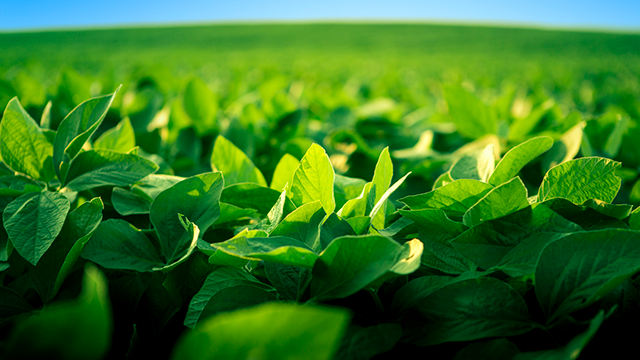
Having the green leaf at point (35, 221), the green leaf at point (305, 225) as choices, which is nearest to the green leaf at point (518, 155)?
the green leaf at point (305, 225)

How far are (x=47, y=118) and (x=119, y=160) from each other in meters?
0.36

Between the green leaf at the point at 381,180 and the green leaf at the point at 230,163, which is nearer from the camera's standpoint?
the green leaf at the point at 381,180

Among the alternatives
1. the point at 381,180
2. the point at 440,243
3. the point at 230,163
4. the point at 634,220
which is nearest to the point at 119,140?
the point at 230,163

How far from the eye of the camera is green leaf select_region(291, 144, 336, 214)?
0.62m

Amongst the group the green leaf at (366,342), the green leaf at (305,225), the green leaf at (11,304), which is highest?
the green leaf at (305,225)

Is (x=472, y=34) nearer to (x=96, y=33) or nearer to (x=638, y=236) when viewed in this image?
(x=96, y=33)

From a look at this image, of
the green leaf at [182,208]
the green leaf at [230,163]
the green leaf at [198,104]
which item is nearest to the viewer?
the green leaf at [182,208]

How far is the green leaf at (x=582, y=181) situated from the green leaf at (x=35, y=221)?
77cm

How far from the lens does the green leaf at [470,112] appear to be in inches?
54.3

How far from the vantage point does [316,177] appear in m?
0.64

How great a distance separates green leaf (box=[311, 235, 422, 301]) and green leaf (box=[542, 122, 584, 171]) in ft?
2.43

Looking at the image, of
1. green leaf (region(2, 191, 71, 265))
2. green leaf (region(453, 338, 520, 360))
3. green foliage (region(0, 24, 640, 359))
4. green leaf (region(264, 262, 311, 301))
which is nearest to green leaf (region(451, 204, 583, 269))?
green foliage (region(0, 24, 640, 359))

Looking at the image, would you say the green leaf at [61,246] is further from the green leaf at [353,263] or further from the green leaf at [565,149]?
the green leaf at [565,149]

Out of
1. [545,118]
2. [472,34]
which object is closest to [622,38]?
[472,34]
